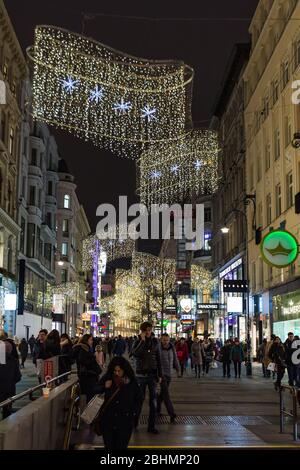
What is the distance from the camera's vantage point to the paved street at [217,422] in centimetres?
1146

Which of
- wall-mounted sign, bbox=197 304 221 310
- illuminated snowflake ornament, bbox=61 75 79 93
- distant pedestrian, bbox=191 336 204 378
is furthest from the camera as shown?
wall-mounted sign, bbox=197 304 221 310

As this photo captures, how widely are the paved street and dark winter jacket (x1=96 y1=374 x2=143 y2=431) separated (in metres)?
2.95

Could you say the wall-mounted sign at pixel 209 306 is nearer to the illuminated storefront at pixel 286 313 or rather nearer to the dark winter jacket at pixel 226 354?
the illuminated storefront at pixel 286 313

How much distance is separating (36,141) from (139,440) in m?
50.5

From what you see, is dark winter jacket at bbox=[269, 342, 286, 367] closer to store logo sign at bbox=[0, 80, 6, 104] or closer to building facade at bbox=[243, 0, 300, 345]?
building facade at bbox=[243, 0, 300, 345]

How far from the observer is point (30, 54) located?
707 inches

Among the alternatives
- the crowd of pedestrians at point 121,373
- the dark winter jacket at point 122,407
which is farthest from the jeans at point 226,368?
the dark winter jacket at point 122,407

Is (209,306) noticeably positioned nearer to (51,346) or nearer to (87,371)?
(51,346)

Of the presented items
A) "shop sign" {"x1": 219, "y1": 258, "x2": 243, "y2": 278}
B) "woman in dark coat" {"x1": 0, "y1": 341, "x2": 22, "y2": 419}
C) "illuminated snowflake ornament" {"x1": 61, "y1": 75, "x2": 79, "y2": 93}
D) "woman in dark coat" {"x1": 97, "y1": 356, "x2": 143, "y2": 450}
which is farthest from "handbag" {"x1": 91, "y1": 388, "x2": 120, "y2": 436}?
"shop sign" {"x1": 219, "y1": 258, "x2": 243, "y2": 278}

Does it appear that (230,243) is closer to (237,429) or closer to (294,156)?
(294,156)

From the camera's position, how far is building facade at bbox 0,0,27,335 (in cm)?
4234

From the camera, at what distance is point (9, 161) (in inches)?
1790
